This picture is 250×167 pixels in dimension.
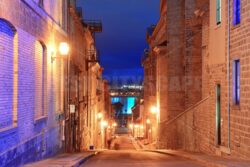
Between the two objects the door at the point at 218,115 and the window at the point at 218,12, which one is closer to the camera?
the window at the point at 218,12

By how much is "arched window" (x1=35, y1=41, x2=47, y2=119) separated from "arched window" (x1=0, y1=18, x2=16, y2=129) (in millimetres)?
3156

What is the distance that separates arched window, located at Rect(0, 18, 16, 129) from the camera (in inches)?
438

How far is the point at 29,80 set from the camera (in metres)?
13.9

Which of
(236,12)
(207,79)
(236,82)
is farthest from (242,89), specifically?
(207,79)

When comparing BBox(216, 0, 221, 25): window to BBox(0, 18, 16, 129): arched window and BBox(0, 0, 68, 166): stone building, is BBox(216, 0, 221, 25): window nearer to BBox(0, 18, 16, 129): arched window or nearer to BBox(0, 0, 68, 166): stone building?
BBox(0, 0, 68, 166): stone building

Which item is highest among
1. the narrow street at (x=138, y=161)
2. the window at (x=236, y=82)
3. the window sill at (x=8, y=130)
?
the window at (x=236, y=82)

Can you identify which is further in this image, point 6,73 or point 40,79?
point 40,79

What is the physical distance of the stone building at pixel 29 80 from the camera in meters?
11.4

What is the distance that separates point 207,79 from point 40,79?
9.98 m

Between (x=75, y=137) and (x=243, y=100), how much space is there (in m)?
15.0

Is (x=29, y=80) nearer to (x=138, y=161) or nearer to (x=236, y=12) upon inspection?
(x=138, y=161)

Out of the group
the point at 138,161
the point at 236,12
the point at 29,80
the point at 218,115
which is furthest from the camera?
the point at 218,115

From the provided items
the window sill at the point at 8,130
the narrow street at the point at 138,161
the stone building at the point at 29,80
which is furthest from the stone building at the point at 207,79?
the window sill at the point at 8,130

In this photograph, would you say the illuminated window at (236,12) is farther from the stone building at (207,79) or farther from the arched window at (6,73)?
the arched window at (6,73)
